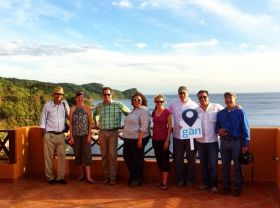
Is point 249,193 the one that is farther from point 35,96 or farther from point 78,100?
point 35,96

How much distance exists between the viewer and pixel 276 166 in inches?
257

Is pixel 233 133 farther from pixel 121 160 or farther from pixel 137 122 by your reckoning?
pixel 121 160

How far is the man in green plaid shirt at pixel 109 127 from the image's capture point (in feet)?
22.1

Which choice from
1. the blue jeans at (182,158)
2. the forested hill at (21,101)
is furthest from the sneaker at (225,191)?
the forested hill at (21,101)

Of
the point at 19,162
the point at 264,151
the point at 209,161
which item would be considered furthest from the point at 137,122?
the point at 19,162

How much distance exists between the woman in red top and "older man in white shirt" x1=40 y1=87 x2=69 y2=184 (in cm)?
162

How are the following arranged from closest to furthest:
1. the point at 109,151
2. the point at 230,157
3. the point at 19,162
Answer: the point at 230,157, the point at 109,151, the point at 19,162

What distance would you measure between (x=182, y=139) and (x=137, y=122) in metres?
0.78

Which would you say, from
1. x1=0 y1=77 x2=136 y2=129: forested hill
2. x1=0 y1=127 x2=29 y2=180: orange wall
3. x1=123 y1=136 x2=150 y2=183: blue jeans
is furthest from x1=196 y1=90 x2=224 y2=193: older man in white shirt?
x1=0 y1=77 x2=136 y2=129: forested hill

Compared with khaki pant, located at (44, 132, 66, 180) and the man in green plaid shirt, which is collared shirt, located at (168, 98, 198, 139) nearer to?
the man in green plaid shirt

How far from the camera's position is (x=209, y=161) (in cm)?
630

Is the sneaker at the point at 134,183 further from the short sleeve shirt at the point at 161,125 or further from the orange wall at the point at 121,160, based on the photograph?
the short sleeve shirt at the point at 161,125

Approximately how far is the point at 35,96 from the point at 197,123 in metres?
56.7

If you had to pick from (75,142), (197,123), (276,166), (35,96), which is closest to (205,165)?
(197,123)
